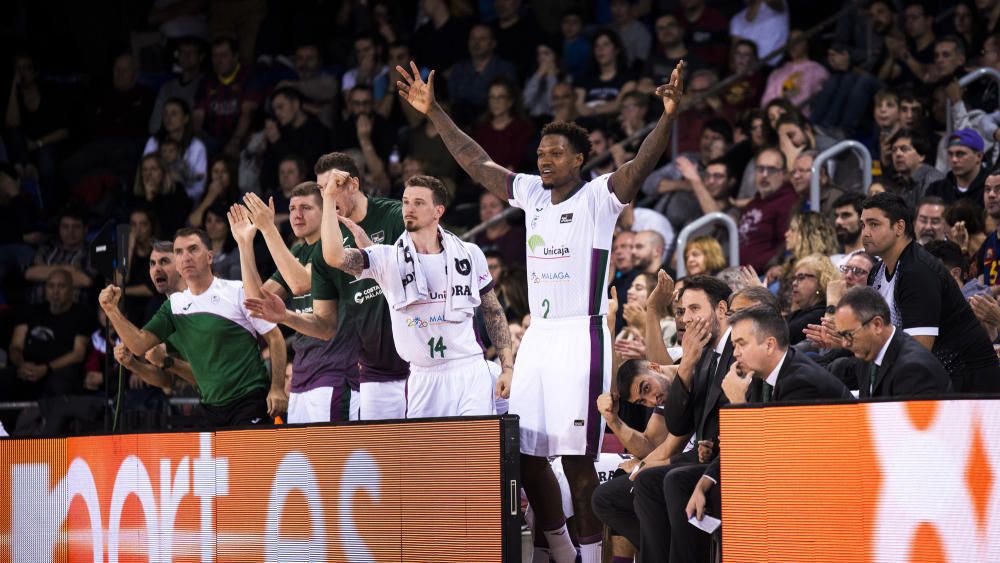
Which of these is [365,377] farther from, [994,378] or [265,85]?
[265,85]

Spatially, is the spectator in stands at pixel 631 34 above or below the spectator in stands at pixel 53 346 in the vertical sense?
above

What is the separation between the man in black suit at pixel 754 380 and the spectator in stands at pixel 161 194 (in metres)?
10.2

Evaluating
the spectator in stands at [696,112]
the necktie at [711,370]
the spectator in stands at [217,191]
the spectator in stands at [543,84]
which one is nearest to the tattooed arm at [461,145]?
the necktie at [711,370]

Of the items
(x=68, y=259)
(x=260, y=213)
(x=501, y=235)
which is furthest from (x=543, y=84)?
(x=260, y=213)

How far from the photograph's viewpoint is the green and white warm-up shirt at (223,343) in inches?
367

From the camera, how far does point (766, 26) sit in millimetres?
14398

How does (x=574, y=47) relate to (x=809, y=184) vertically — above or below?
above

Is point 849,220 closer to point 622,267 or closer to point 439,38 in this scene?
point 622,267

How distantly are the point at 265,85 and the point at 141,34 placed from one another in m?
2.79

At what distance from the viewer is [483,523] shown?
6.45m

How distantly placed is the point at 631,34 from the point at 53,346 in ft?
23.2

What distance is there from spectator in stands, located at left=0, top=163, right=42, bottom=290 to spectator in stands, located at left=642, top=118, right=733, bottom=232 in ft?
24.7

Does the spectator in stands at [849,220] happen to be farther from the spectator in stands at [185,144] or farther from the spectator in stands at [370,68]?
the spectator in stands at [185,144]

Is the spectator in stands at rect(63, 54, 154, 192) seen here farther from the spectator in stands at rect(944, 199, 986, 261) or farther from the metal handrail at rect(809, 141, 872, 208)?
the spectator in stands at rect(944, 199, 986, 261)
